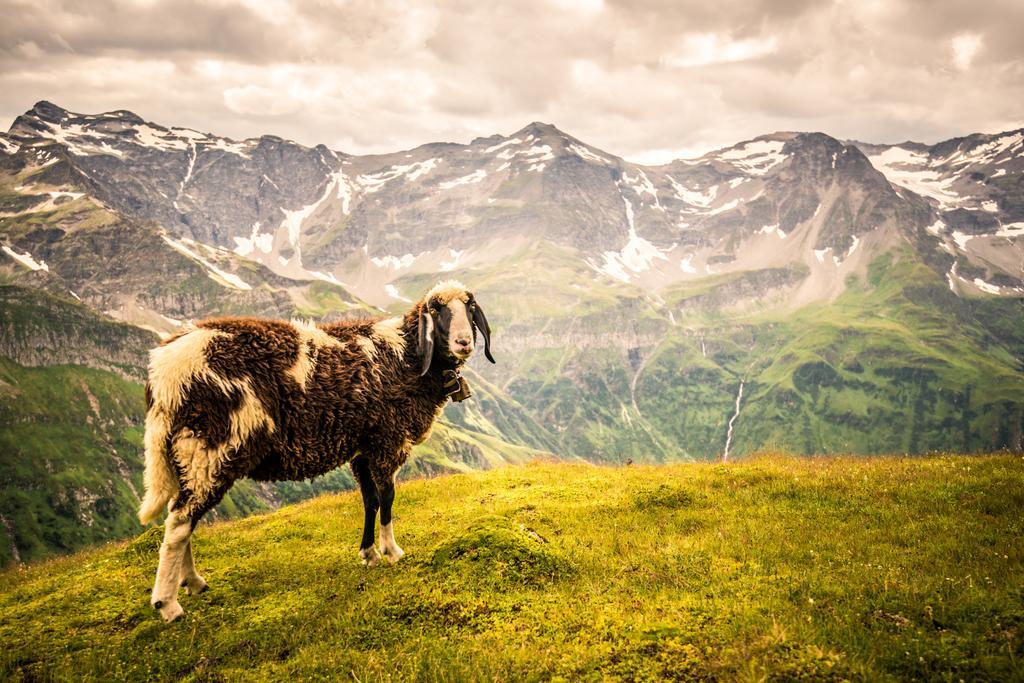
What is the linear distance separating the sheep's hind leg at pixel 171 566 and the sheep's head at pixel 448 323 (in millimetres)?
5198

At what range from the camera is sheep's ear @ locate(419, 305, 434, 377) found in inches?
479

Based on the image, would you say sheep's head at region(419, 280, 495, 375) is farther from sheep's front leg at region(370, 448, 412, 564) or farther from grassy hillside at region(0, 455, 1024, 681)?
grassy hillside at region(0, 455, 1024, 681)

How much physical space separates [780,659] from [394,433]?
8.11 metres

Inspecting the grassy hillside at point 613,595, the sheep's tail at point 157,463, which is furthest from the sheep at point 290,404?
the grassy hillside at point 613,595

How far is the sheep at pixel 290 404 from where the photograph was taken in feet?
31.6

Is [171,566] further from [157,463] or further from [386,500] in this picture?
[386,500]

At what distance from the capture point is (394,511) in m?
16.0

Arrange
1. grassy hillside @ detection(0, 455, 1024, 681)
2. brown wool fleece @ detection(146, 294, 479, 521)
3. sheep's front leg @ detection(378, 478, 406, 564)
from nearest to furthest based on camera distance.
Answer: grassy hillside @ detection(0, 455, 1024, 681) → brown wool fleece @ detection(146, 294, 479, 521) → sheep's front leg @ detection(378, 478, 406, 564)

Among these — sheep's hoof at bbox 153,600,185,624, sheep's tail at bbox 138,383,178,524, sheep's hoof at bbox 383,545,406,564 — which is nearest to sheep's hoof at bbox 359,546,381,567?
sheep's hoof at bbox 383,545,406,564

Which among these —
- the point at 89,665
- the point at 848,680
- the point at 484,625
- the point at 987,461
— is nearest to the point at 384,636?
the point at 484,625

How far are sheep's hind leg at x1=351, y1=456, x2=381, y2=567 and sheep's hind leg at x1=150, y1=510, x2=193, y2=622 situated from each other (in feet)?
10.5

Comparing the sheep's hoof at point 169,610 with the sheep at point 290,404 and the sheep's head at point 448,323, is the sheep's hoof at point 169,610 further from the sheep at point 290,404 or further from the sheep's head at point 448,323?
the sheep's head at point 448,323

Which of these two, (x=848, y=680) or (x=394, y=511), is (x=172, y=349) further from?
(x=848, y=680)

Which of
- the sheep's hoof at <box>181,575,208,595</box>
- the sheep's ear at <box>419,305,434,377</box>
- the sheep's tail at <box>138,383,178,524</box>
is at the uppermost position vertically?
the sheep's ear at <box>419,305,434,377</box>
